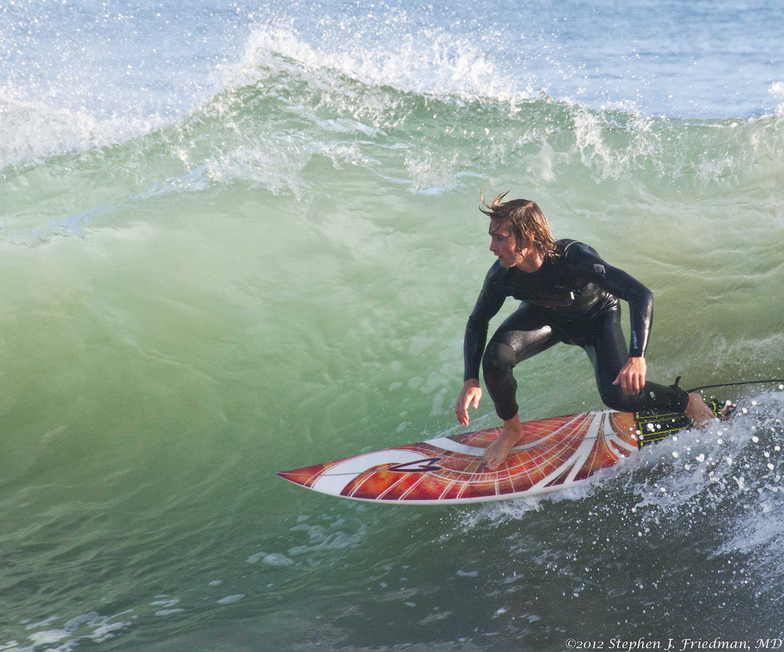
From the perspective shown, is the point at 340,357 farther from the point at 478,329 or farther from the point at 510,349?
the point at 510,349

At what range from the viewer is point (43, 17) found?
16766 mm

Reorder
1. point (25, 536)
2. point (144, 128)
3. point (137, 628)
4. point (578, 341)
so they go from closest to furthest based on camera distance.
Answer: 1. point (137, 628)
2. point (578, 341)
3. point (25, 536)
4. point (144, 128)

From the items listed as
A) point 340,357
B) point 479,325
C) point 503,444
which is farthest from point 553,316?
point 340,357

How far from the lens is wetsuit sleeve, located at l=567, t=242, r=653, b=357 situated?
308 cm

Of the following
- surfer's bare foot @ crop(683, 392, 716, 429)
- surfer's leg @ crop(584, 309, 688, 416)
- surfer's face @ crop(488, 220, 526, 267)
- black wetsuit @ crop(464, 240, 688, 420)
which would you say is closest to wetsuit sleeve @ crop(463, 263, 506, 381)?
black wetsuit @ crop(464, 240, 688, 420)

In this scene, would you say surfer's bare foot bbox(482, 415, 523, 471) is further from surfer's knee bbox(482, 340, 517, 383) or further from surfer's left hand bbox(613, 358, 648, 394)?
surfer's left hand bbox(613, 358, 648, 394)

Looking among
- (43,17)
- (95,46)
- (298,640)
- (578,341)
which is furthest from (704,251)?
(43,17)

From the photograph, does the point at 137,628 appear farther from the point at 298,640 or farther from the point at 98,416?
the point at 98,416

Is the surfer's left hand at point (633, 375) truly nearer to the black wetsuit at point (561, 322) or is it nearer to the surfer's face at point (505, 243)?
the black wetsuit at point (561, 322)

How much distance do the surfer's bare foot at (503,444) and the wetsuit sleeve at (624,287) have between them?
0.98m

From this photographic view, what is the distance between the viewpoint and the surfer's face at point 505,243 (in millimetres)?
→ 3113

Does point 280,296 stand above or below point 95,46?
below

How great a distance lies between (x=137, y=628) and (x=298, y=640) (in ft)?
2.74

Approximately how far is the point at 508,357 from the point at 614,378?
0.56 meters
